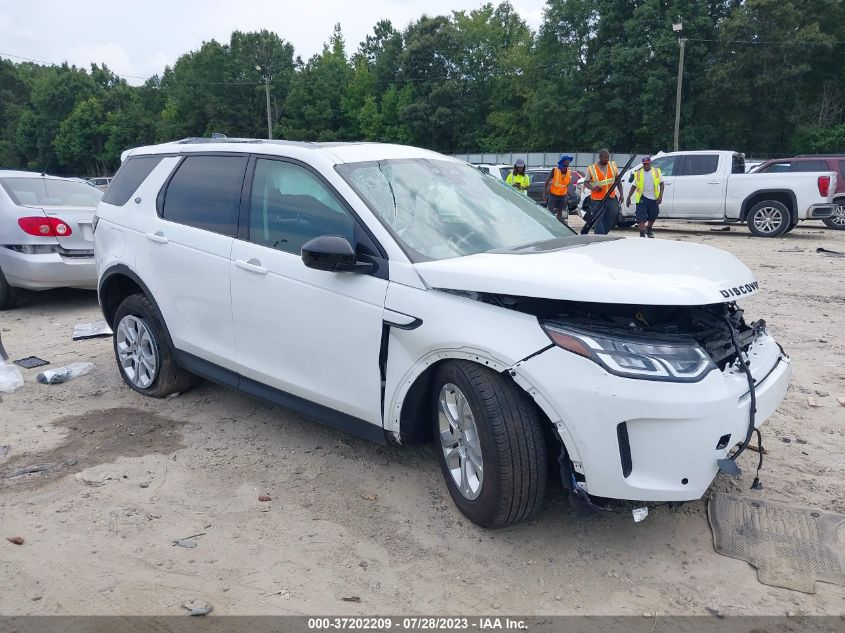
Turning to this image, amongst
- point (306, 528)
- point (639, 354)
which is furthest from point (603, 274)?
point (306, 528)

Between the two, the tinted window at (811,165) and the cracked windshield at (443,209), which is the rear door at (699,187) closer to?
the tinted window at (811,165)

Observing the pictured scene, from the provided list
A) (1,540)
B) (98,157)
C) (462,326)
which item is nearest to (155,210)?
(1,540)

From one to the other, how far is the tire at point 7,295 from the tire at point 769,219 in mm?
13927

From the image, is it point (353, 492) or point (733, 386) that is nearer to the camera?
point (733, 386)

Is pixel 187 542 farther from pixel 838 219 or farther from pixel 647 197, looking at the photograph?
pixel 838 219

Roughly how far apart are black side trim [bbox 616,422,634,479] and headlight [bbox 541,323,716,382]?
0.21 meters

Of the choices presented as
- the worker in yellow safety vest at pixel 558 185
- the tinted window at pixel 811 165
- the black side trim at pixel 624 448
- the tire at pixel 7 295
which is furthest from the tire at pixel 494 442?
the tinted window at pixel 811 165

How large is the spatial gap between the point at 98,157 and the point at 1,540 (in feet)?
272

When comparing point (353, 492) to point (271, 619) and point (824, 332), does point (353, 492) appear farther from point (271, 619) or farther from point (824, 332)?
point (824, 332)

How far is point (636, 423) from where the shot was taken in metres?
2.68

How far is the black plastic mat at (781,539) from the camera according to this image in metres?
2.90

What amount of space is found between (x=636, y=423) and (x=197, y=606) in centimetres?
191

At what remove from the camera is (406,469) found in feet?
12.8

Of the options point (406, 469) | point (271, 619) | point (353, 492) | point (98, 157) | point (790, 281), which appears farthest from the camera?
point (98, 157)
